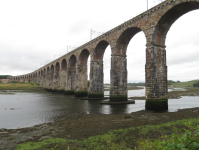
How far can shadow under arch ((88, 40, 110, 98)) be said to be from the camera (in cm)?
2833

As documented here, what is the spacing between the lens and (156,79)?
52.0 ft

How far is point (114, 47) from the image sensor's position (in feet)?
76.0

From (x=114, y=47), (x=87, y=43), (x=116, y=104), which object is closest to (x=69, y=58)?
(x=87, y=43)

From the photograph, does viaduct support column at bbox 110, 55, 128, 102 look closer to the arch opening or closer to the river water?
the arch opening

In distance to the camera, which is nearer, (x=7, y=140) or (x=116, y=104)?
(x=7, y=140)

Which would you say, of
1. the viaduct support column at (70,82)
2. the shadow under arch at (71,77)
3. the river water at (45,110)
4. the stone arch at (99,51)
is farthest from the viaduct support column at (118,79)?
the viaduct support column at (70,82)

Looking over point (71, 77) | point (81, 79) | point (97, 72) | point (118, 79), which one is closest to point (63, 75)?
point (71, 77)

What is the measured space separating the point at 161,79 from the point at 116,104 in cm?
792

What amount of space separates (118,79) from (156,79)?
746 centimetres

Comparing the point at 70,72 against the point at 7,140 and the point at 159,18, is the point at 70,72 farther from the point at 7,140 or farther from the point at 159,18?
the point at 7,140

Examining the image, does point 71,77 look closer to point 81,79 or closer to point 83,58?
point 81,79

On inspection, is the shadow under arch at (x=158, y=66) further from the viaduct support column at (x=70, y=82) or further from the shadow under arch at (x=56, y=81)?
the shadow under arch at (x=56, y=81)

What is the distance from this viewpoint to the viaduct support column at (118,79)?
2224 centimetres

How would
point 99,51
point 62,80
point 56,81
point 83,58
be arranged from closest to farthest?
point 99,51
point 83,58
point 62,80
point 56,81
